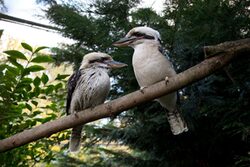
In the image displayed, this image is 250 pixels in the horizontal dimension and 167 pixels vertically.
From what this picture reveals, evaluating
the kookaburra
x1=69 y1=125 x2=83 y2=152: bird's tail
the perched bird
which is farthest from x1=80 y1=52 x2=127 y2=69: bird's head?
x1=69 y1=125 x2=83 y2=152: bird's tail

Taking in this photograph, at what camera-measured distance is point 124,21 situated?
9.69 ft

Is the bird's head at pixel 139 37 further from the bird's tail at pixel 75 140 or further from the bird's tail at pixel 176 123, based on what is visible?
the bird's tail at pixel 75 140

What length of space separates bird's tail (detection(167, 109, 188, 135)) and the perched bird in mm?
329

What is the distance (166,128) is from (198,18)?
730mm

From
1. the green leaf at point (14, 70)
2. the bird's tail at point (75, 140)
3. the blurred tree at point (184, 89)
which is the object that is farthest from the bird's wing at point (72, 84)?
the blurred tree at point (184, 89)

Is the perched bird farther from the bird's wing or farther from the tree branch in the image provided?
the tree branch

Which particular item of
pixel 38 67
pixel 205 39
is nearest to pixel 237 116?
pixel 205 39

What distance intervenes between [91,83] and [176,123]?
43 centimetres

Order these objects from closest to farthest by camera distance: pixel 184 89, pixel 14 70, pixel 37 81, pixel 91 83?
1. pixel 14 70
2. pixel 37 81
3. pixel 91 83
4. pixel 184 89

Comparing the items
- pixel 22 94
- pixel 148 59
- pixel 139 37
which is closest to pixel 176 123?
pixel 148 59

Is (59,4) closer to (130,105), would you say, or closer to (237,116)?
(237,116)

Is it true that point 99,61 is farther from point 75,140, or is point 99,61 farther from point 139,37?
point 75,140

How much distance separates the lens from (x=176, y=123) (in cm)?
198

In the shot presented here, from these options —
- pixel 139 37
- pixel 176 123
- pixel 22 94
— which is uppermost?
pixel 139 37
